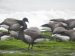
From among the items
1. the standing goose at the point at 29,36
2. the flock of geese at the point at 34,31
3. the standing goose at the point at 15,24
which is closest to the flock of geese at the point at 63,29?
the flock of geese at the point at 34,31

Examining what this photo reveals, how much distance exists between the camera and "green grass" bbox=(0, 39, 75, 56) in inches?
998

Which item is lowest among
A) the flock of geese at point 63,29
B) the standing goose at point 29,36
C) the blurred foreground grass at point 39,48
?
the blurred foreground grass at point 39,48

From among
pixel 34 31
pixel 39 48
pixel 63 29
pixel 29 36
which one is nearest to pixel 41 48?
pixel 39 48

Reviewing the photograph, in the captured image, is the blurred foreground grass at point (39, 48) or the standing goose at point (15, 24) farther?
the standing goose at point (15, 24)

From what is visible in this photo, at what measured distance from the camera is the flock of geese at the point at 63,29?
30242mm

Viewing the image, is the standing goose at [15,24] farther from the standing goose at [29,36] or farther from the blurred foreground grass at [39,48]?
the standing goose at [29,36]

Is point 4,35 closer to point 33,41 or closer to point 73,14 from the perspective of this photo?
point 33,41

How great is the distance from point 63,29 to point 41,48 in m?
4.17

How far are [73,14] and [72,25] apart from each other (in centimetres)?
1300

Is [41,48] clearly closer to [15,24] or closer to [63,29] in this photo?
[63,29]

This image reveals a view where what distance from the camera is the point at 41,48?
27484 mm

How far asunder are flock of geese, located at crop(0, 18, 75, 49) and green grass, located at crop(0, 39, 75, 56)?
18.6 inches

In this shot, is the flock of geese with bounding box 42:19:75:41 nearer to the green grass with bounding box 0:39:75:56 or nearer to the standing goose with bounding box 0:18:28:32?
the green grass with bounding box 0:39:75:56

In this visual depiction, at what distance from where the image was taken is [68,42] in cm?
2967
